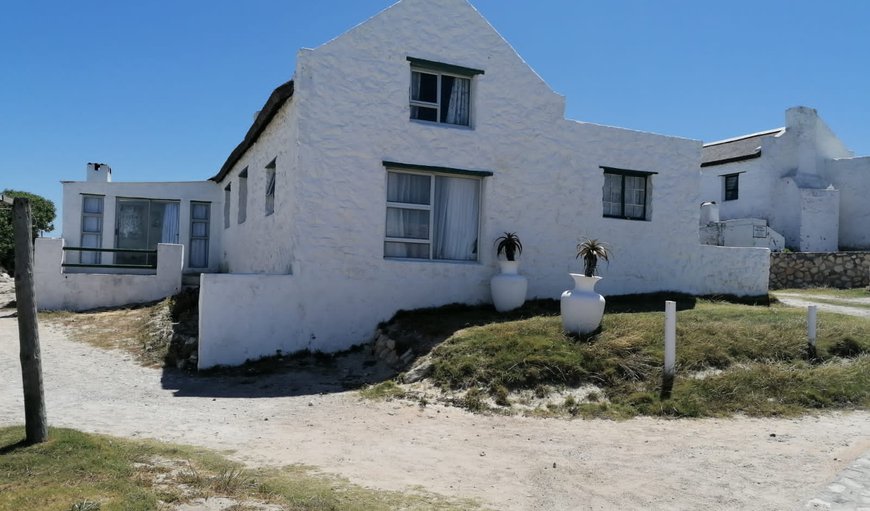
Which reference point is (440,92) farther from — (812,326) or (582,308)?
(812,326)

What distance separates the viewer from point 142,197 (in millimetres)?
18719

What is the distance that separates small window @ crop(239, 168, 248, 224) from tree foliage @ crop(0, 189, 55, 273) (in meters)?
8.46

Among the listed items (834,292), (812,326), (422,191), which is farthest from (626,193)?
(834,292)

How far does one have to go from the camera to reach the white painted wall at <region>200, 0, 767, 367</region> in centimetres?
1113

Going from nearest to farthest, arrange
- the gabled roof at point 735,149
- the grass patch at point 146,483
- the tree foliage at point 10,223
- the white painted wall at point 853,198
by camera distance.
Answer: the grass patch at point 146,483 < the tree foliage at point 10,223 < the white painted wall at point 853,198 < the gabled roof at point 735,149

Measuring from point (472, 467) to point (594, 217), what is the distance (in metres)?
8.98

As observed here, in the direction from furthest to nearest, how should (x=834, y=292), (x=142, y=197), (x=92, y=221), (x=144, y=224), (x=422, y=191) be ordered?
(x=834, y=292)
(x=144, y=224)
(x=142, y=197)
(x=92, y=221)
(x=422, y=191)

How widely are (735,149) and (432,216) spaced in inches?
864

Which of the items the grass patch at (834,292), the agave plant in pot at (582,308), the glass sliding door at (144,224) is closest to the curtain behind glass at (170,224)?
the glass sliding door at (144,224)

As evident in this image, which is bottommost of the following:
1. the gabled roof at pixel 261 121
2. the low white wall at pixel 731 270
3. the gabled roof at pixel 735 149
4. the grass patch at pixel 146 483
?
the grass patch at pixel 146 483

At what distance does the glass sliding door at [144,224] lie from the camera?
61.7ft

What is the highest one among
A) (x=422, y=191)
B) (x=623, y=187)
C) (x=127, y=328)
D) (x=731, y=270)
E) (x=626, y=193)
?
(x=623, y=187)

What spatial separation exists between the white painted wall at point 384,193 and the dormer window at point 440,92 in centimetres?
19

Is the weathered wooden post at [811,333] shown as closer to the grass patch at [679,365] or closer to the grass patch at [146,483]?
the grass patch at [679,365]
